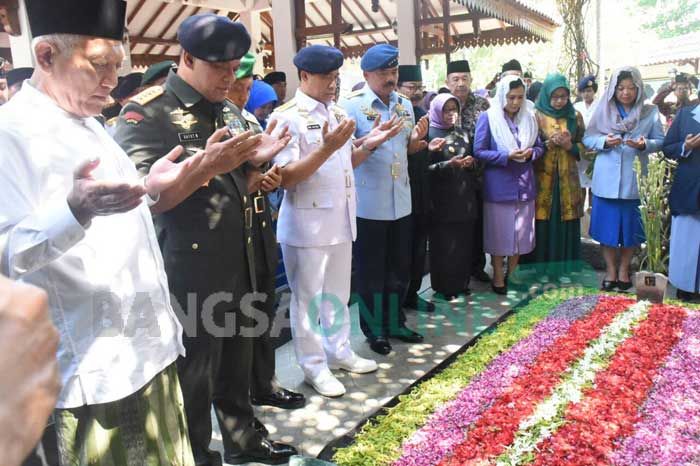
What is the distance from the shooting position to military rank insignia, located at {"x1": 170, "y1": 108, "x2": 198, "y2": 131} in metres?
2.35

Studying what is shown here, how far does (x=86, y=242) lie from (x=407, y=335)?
3.23 m

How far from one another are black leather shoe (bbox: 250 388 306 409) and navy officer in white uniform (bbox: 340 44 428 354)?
936 millimetres

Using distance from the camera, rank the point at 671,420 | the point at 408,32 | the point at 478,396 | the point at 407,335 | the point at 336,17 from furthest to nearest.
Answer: the point at 336,17 < the point at 408,32 < the point at 407,335 < the point at 478,396 < the point at 671,420

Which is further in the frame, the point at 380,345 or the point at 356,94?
the point at 380,345

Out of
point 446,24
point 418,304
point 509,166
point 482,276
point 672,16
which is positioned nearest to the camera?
point 418,304

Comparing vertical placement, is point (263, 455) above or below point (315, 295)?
below

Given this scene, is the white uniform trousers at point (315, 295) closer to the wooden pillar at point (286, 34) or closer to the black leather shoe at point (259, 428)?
the black leather shoe at point (259, 428)

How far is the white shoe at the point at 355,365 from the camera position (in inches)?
156

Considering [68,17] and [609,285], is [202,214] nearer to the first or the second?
[68,17]

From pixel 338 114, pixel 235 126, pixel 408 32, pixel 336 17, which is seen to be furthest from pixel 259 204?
pixel 336 17

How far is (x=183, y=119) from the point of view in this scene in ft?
7.79

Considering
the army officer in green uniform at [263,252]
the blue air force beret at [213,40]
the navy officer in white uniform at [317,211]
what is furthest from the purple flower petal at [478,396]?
the blue air force beret at [213,40]

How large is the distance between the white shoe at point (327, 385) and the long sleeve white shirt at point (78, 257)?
6.59ft

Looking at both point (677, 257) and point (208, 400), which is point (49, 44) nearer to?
point (208, 400)
